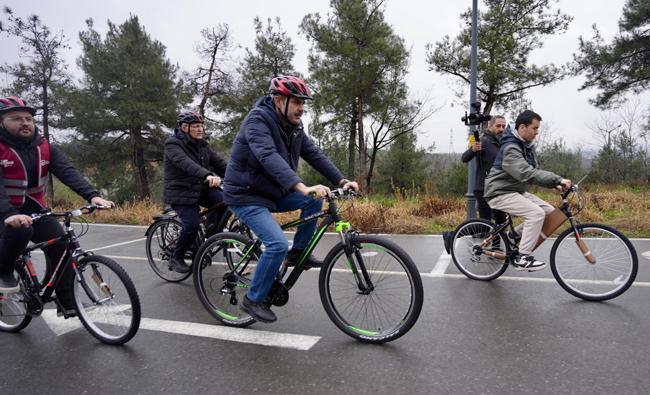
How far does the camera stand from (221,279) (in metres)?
3.88

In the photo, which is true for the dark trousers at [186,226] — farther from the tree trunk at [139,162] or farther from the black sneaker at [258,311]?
the tree trunk at [139,162]

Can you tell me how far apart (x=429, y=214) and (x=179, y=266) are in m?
6.26

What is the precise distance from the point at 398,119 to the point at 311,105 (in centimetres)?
740

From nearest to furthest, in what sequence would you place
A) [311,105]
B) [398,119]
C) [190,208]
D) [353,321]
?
1. [353,321]
2. [190,208]
3. [311,105]
4. [398,119]

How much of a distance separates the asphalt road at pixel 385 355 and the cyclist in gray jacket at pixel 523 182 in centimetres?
50

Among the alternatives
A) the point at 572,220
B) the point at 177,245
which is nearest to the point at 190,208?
the point at 177,245

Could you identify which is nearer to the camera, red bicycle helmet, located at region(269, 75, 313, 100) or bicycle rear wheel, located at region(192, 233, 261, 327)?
red bicycle helmet, located at region(269, 75, 313, 100)

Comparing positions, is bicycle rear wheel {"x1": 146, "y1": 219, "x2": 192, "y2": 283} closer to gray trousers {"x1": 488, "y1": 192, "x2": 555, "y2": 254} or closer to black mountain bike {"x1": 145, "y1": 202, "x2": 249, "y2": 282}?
black mountain bike {"x1": 145, "y1": 202, "x2": 249, "y2": 282}

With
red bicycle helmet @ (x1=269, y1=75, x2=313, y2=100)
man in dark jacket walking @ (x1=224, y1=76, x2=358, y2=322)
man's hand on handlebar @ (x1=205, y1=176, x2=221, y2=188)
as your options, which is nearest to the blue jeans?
man in dark jacket walking @ (x1=224, y1=76, x2=358, y2=322)

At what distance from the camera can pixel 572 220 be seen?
4461mm

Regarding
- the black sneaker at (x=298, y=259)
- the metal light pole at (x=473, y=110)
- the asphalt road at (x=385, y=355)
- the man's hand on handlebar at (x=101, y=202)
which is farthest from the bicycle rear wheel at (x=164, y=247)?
the metal light pole at (x=473, y=110)

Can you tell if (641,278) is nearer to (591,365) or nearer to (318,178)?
(591,365)

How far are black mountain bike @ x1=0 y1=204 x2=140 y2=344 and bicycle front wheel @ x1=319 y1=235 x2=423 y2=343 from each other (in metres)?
1.48

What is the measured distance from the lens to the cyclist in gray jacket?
4598 mm
